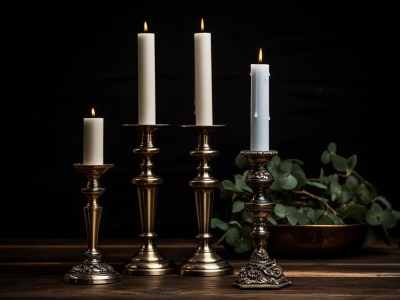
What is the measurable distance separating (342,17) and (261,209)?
789 millimetres

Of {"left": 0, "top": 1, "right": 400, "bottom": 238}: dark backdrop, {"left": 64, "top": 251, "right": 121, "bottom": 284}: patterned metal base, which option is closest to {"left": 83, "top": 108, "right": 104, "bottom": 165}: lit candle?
{"left": 64, "top": 251, "right": 121, "bottom": 284}: patterned metal base

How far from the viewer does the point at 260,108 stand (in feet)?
3.96

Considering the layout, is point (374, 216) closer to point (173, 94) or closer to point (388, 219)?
point (388, 219)

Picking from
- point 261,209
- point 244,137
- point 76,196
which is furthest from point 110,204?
point 261,209

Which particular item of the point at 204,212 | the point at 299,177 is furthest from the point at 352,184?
the point at 204,212

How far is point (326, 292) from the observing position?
1.20 meters

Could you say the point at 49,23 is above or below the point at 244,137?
above

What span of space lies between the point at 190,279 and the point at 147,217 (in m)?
0.12

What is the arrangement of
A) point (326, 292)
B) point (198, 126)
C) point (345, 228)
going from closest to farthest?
point (326, 292), point (198, 126), point (345, 228)

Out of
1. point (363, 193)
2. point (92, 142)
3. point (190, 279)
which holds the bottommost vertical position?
point (190, 279)

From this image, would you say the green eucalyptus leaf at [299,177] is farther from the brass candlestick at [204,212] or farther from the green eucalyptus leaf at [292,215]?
the brass candlestick at [204,212]

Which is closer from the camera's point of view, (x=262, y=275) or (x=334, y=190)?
(x=262, y=275)

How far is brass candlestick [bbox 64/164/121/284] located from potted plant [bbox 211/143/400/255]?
292mm

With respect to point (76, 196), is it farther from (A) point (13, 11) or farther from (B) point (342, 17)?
(B) point (342, 17)
